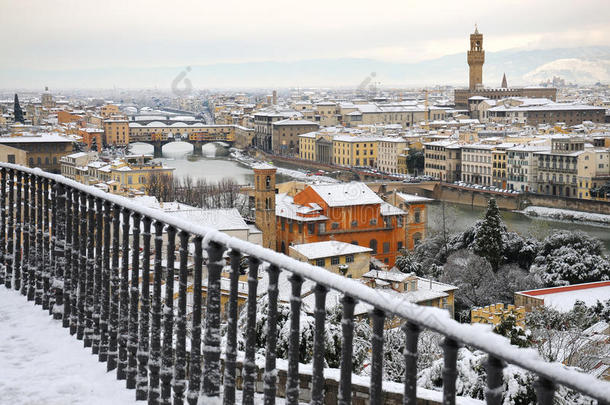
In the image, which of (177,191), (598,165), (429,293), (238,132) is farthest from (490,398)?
(238,132)

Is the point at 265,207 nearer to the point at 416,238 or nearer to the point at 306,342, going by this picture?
the point at 416,238

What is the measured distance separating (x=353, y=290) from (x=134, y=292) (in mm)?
596

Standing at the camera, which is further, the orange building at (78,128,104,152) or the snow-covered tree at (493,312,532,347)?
the orange building at (78,128,104,152)

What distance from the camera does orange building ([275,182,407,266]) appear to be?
10.0 meters

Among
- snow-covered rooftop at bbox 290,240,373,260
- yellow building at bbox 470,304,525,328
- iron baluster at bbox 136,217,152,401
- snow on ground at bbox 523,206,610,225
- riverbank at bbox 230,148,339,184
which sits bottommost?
snow on ground at bbox 523,206,610,225

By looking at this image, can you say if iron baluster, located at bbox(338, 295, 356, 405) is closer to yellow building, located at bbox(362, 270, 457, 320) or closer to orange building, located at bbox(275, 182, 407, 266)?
yellow building, located at bbox(362, 270, 457, 320)

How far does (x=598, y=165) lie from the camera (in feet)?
52.0

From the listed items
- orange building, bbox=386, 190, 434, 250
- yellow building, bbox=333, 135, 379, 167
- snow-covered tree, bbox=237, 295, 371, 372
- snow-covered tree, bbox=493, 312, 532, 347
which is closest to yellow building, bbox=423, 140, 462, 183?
yellow building, bbox=333, 135, 379, 167

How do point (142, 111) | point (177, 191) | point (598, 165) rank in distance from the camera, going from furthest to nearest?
point (142, 111)
point (598, 165)
point (177, 191)

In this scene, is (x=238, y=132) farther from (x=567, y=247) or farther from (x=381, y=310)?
(x=381, y=310)

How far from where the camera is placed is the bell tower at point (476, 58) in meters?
31.7

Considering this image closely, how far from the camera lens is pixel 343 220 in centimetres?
1022

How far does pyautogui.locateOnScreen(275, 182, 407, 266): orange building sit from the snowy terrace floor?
8478 mm

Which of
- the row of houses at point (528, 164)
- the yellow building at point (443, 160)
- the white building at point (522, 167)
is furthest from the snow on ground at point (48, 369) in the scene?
the yellow building at point (443, 160)
